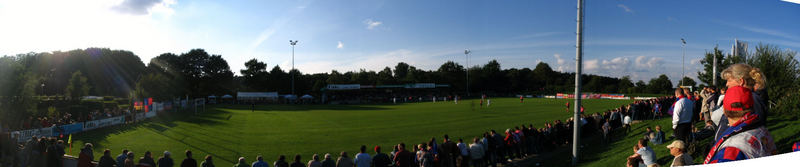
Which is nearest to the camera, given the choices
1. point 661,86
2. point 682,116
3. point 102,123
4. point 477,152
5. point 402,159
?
point 682,116

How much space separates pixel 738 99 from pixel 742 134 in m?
0.25

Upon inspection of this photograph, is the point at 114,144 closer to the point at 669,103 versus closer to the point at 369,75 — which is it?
the point at 669,103

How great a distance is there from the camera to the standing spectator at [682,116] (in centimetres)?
739

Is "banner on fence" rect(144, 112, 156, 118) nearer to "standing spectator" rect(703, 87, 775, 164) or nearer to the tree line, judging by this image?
the tree line

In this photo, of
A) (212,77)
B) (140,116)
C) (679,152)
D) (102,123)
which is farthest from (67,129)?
(212,77)

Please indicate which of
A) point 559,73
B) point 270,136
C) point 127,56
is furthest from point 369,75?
point 270,136

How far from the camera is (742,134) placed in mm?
2240

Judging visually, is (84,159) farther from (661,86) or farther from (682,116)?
(661,86)

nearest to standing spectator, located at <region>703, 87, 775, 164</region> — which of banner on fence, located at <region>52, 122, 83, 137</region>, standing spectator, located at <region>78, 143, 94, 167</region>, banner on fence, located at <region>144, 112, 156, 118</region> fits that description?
standing spectator, located at <region>78, 143, 94, 167</region>

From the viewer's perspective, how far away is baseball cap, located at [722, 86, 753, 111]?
2.29m

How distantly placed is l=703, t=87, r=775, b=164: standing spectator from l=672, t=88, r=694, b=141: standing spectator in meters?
5.97

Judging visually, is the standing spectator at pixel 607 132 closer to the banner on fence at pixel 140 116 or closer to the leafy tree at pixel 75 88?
the banner on fence at pixel 140 116

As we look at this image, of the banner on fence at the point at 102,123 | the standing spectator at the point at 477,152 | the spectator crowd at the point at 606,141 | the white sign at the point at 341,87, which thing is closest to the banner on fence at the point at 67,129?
the banner on fence at the point at 102,123

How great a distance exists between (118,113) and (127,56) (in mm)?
47171
